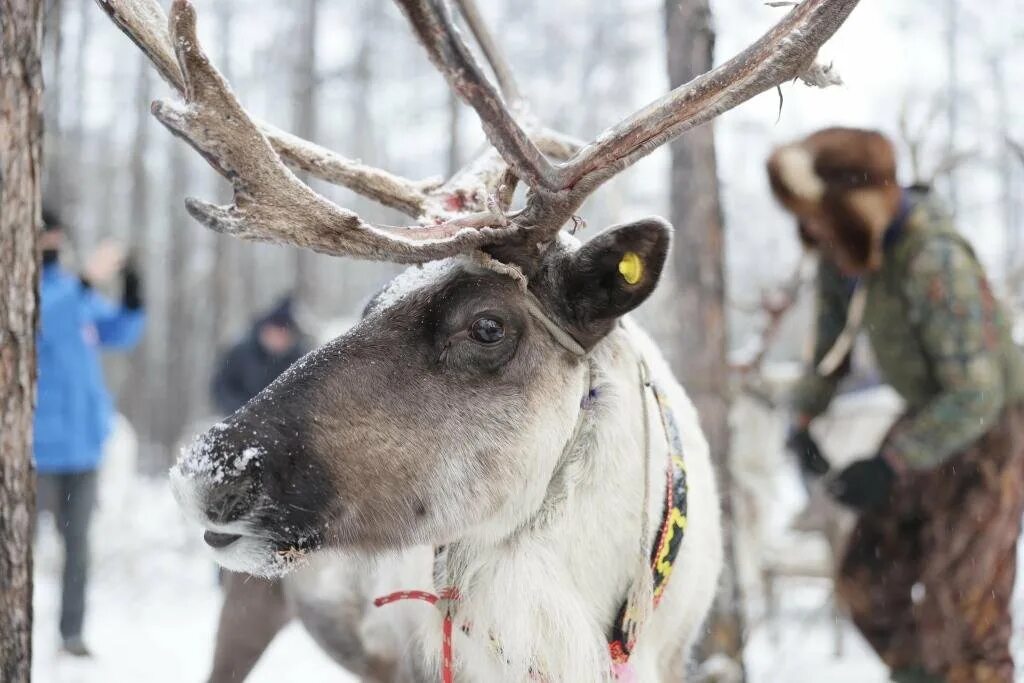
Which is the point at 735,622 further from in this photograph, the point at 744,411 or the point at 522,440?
the point at 744,411

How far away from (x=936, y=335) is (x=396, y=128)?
61.7 feet

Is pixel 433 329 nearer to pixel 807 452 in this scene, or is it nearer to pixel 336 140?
pixel 807 452

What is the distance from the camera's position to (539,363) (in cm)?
216

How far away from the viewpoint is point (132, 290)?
5.13m

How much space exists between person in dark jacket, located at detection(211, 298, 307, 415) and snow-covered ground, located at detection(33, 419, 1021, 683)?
1.54m

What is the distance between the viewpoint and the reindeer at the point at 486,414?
1900 mm

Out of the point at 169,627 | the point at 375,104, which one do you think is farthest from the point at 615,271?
the point at 375,104

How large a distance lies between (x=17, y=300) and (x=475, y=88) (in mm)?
1208

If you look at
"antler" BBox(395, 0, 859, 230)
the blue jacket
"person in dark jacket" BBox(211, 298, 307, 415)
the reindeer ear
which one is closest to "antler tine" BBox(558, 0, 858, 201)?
"antler" BBox(395, 0, 859, 230)

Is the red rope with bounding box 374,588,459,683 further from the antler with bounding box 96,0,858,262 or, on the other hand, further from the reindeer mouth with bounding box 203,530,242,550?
the antler with bounding box 96,0,858,262

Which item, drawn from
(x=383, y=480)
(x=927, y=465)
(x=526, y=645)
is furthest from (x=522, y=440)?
(x=927, y=465)

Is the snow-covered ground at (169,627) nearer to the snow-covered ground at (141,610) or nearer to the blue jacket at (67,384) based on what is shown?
the snow-covered ground at (141,610)

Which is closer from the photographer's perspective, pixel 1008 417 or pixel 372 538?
pixel 372 538

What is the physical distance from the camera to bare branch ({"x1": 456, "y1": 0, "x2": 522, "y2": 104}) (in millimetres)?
3004
